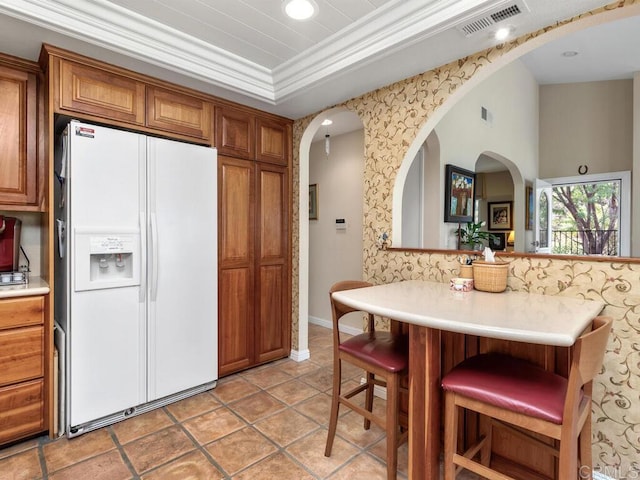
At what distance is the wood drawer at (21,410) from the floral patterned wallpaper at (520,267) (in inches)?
91.0

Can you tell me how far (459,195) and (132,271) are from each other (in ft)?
10.3

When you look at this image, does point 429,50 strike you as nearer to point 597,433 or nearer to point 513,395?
point 513,395

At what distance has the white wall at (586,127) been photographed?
186 inches

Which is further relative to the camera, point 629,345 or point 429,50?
point 429,50

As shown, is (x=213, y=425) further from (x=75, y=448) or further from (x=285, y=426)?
(x=75, y=448)

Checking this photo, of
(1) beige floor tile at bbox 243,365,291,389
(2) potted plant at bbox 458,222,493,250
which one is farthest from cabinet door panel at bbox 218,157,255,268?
(2) potted plant at bbox 458,222,493,250

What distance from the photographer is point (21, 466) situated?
1792 mm

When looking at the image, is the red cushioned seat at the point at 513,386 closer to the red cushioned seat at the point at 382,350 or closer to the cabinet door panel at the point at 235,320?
the red cushioned seat at the point at 382,350

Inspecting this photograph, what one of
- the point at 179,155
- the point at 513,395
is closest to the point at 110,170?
the point at 179,155

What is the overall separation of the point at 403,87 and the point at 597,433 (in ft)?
7.72

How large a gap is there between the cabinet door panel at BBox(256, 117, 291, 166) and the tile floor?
6.81 ft

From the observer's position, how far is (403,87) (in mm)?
2465

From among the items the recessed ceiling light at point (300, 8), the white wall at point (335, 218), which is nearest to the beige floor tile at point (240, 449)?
the white wall at point (335, 218)

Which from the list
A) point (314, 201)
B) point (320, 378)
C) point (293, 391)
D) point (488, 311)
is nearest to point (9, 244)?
point (293, 391)
